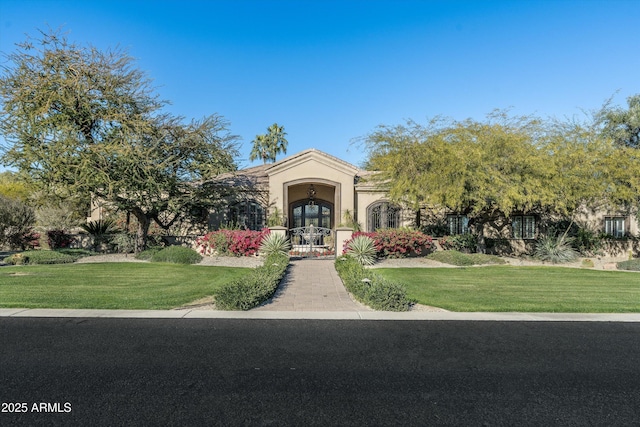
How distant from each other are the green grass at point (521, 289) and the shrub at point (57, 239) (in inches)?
713

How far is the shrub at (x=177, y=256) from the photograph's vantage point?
1684 centimetres

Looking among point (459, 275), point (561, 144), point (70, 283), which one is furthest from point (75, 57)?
point (561, 144)

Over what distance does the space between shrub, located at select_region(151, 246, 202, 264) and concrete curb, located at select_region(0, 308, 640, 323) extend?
872cm

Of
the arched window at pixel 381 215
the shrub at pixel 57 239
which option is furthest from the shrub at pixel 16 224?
the arched window at pixel 381 215

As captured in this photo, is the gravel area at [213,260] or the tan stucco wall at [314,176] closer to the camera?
the gravel area at [213,260]

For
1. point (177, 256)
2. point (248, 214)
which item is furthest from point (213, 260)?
point (248, 214)

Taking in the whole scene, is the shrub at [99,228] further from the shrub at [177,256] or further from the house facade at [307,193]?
the shrub at [177,256]

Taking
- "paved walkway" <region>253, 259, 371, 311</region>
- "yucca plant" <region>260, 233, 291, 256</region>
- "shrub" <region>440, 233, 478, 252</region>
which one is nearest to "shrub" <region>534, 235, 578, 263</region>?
"shrub" <region>440, 233, 478, 252</region>

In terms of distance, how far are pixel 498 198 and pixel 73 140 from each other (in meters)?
19.5

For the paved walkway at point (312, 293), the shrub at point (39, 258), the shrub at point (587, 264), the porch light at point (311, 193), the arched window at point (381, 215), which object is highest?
the porch light at point (311, 193)

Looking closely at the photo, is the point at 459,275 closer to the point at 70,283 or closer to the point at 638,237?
the point at 70,283

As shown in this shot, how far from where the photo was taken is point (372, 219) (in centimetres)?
2366

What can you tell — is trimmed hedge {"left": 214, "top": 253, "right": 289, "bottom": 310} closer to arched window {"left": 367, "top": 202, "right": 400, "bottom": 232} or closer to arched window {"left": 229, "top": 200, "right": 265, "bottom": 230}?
arched window {"left": 229, "top": 200, "right": 265, "bottom": 230}

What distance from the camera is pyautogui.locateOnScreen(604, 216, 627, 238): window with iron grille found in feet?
82.5
